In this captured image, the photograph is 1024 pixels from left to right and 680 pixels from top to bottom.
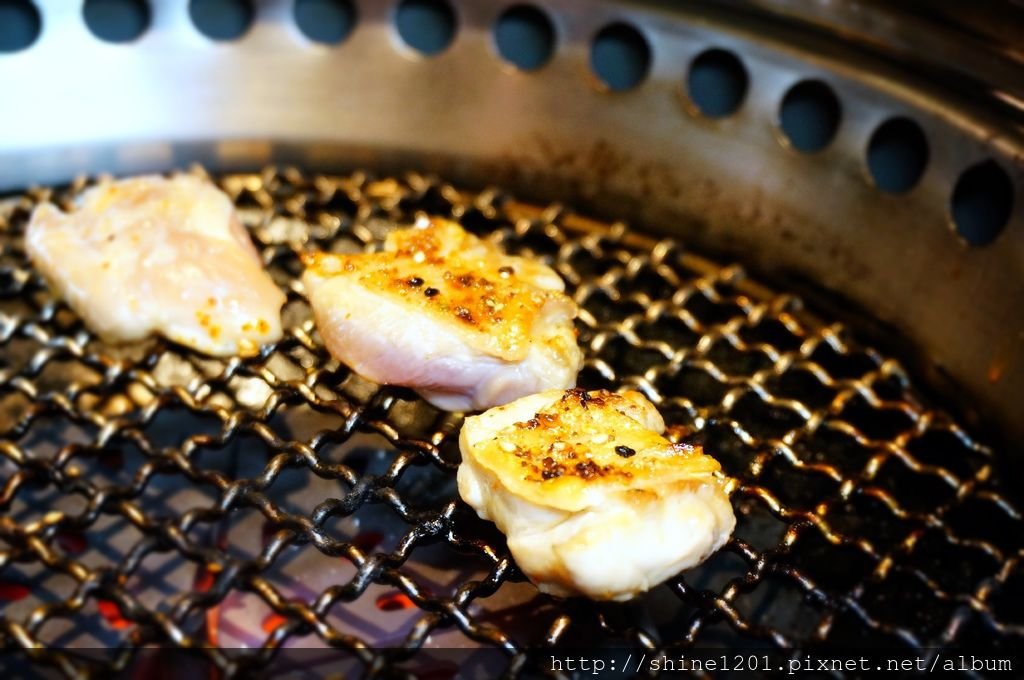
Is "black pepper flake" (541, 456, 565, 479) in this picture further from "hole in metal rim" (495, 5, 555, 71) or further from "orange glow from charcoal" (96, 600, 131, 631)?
"hole in metal rim" (495, 5, 555, 71)

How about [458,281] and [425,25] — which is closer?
[458,281]

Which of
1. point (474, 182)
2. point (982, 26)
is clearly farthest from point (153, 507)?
point (982, 26)

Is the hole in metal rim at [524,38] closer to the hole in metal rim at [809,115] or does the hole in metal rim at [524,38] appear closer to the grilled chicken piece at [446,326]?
the hole in metal rim at [809,115]

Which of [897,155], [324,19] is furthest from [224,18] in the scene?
[897,155]

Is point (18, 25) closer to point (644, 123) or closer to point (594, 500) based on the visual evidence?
point (644, 123)

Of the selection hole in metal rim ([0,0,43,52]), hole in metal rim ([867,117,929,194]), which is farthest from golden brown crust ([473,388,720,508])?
hole in metal rim ([0,0,43,52])

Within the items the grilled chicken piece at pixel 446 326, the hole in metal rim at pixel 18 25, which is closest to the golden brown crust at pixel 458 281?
the grilled chicken piece at pixel 446 326
